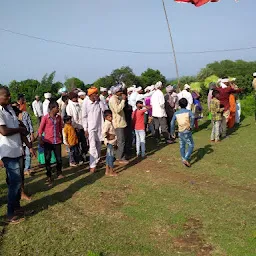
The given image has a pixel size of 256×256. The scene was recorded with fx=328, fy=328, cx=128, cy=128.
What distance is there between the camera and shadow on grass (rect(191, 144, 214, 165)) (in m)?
7.96

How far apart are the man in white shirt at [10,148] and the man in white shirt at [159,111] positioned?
213 inches

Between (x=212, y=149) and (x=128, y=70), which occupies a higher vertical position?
(x=128, y=70)

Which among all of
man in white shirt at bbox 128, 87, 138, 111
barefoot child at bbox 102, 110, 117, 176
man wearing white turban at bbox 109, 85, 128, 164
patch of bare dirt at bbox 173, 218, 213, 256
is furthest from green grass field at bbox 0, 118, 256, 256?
man in white shirt at bbox 128, 87, 138, 111

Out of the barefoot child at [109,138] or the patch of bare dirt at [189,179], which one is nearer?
the patch of bare dirt at [189,179]

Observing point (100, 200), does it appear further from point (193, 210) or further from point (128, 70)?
point (128, 70)

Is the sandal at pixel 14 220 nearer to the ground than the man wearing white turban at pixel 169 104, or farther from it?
nearer to the ground

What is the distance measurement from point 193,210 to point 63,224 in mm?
1979

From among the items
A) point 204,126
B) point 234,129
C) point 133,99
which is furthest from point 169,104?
point 204,126

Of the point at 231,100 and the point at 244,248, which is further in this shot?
the point at 231,100

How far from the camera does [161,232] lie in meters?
4.46

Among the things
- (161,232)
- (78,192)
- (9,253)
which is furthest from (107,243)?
(78,192)

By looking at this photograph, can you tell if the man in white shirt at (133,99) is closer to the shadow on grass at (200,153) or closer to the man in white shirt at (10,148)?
the shadow on grass at (200,153)

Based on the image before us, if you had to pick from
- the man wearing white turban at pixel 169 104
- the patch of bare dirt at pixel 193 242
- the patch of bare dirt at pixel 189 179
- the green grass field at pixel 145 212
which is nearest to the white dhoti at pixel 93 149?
the green grass field at pixel 145 212

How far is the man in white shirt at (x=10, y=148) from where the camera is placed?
15.6ft
